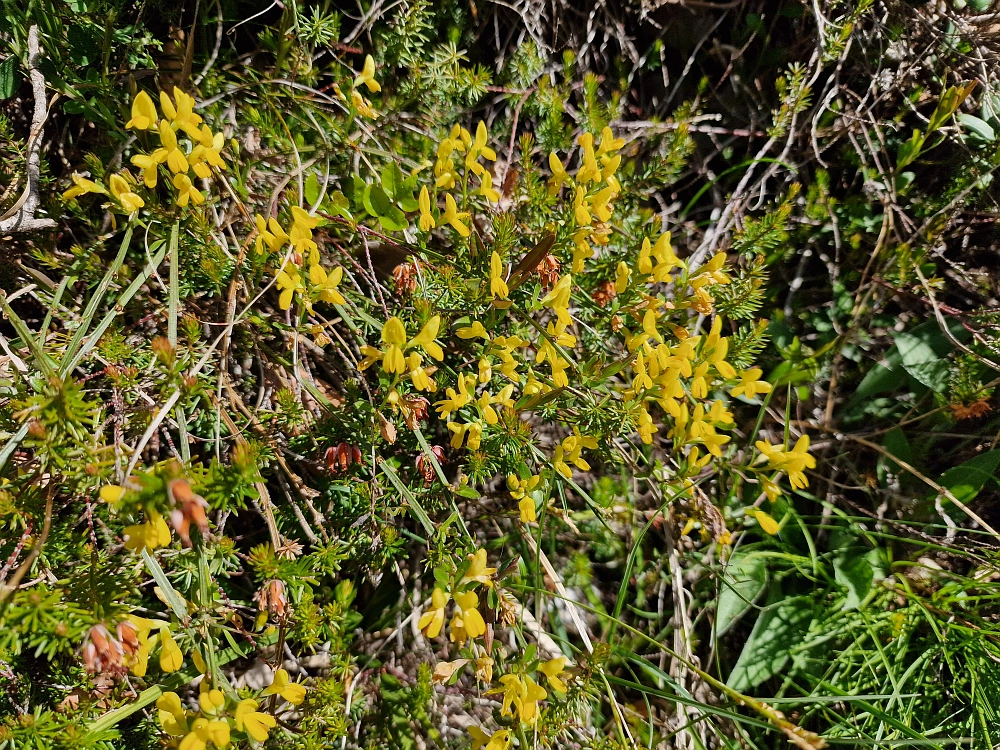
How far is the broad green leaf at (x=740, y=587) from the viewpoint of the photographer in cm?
230

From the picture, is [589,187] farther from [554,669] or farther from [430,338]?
[554,669]

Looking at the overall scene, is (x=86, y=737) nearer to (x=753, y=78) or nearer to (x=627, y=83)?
(x=627, y=83)

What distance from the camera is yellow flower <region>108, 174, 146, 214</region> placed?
152cm

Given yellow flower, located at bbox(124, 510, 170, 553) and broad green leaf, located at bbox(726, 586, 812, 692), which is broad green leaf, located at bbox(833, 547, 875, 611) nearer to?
broad green leaf, located at bbox(726, 586, 812, 692)

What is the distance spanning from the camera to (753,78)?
279 cm

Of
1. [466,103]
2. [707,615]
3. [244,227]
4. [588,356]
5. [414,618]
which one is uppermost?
[466,103]

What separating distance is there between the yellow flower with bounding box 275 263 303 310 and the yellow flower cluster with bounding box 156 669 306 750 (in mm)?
815

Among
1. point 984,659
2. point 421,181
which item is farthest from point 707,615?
point 421,181

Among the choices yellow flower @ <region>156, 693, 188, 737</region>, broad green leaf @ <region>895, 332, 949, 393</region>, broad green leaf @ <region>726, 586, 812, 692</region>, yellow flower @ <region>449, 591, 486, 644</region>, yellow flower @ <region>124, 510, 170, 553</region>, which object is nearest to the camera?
yellow flower @ <region>124, 510, 170, 553</region>

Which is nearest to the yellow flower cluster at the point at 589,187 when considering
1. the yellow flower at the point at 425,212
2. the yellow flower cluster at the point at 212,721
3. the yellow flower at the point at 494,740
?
the yellow flower at the point at 425,212

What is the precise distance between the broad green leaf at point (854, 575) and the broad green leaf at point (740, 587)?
0.27 metres

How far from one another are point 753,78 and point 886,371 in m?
1.35

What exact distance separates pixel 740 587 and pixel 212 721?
180 cm

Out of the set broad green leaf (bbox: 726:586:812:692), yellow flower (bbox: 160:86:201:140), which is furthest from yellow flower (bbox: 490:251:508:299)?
broad green leaf (bbox: 726:586:812:692)
